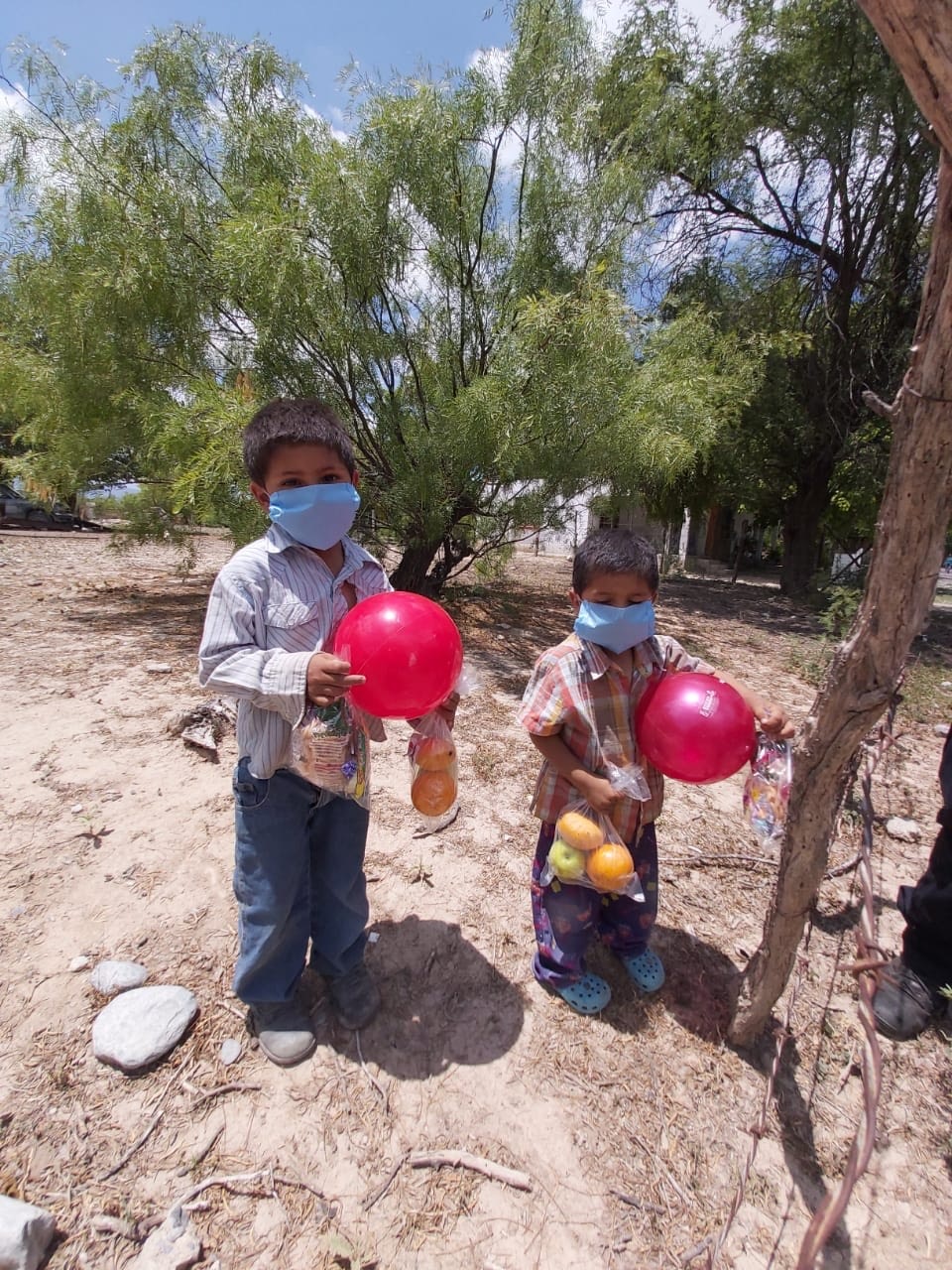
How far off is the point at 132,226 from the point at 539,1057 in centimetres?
684

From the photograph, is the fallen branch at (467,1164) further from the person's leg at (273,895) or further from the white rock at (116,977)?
the white rock at (116,977)

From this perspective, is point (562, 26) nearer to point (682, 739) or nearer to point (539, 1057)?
point (682, 739)

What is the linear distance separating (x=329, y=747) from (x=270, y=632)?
359 millimetres

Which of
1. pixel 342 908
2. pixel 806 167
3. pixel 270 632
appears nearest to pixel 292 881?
pixel 342 908

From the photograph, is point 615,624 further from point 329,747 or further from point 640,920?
point 640,920

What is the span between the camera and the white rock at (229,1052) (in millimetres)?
1904

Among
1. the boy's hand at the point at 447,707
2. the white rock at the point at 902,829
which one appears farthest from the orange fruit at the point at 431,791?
the white rock at the point at 902,829

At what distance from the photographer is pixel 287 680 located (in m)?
1.55

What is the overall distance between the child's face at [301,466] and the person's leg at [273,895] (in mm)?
805

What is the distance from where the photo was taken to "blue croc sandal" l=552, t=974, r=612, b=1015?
2.10 meters

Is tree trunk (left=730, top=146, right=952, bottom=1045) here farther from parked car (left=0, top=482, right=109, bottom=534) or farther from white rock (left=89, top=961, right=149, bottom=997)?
parked car (left=0, top=482, right=109, bottom=534)

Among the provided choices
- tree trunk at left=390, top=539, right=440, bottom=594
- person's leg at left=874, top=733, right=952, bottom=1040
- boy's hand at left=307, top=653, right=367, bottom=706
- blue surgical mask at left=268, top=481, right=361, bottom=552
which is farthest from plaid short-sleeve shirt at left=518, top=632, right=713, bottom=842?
tree trunk at left=390, top=539, right=440, bottom=594

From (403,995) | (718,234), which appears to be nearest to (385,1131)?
(403,995)

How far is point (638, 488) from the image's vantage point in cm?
722
